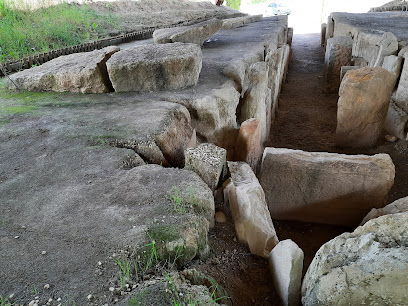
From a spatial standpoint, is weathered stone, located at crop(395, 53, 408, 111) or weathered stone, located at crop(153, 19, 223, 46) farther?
weathered stone, located at crop(153, 19, 223, 46)

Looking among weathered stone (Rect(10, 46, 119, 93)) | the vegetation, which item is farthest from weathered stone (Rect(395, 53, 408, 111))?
the vegetation

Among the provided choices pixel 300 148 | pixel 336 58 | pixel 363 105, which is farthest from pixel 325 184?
pixel 336 58

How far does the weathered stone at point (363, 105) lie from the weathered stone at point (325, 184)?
154 centimetres

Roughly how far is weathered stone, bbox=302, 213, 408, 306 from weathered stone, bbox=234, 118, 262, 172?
1612mm

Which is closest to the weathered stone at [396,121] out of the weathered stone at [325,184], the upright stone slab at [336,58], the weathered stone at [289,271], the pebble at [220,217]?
the weathered stone at [325,184]

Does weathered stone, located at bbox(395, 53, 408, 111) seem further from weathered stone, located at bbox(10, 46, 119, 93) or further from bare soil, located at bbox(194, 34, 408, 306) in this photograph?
weathered stone, located at bbox(10, 46, 119, 93)

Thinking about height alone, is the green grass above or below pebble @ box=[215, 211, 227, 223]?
above

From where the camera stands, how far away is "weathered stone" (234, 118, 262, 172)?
2953 millimetres

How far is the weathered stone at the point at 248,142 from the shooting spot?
2953mm

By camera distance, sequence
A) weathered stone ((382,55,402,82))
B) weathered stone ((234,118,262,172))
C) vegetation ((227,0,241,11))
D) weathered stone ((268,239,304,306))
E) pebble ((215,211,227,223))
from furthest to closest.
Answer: vegetation ((227,0,241,11))
weathered stone ((382,55,402,82))
weathered stone ((234,118,262,172))
pebble ((215,211,227,223))
weathered stone ((268,239,304,306))

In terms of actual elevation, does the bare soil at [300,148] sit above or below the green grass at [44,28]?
below

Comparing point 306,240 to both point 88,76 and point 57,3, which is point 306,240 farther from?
point 57,3

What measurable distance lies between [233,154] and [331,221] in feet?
3.68

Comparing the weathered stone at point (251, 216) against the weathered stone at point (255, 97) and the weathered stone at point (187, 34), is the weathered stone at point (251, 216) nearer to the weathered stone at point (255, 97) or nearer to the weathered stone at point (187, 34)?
the weathered stone at point (255, 97)
